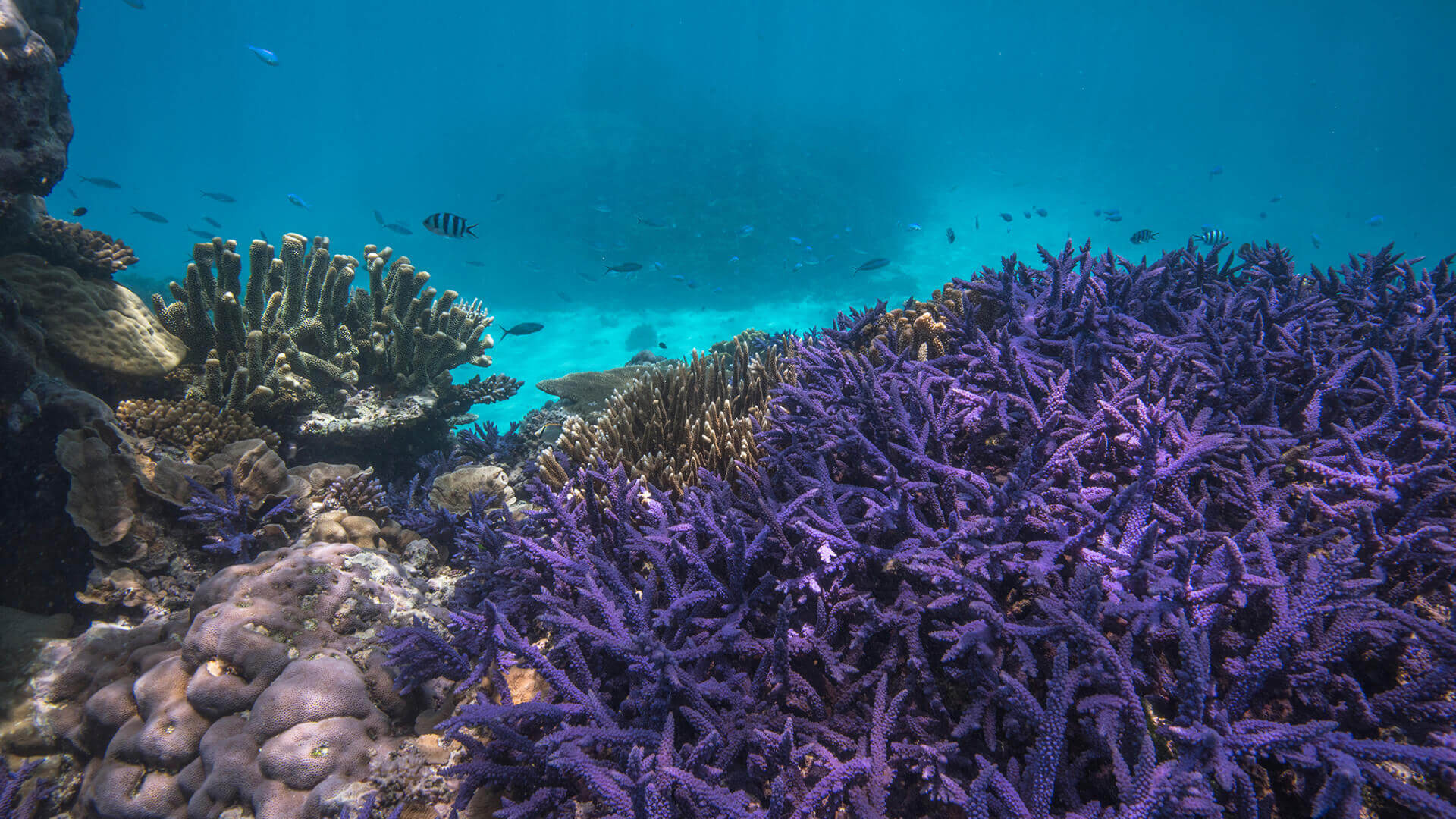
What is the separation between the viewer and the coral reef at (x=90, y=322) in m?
4.21

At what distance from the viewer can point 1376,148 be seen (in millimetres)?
65500

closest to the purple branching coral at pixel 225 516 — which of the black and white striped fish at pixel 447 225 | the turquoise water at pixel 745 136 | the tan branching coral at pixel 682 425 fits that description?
the tan branching coral at pixel 682 425

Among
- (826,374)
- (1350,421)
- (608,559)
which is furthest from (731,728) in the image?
(1350,421)

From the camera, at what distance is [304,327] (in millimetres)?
5367

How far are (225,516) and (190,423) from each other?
1.36 m

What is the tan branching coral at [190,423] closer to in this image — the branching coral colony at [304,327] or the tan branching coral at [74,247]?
the branching coral colony at [304,327]

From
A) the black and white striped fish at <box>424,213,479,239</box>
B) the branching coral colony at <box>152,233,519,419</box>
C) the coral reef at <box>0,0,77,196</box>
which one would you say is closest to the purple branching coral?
the branching coral colony at <box>152,233,519,419</box>

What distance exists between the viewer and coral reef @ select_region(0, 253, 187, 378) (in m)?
4.21

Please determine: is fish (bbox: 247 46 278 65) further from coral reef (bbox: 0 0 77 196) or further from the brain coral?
the brain coral

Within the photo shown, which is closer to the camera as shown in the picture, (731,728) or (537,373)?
(731,728)

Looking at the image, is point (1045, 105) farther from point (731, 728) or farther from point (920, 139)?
point (731, 728)

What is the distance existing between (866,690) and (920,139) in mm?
59869

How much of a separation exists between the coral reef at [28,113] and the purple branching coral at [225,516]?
134 inches

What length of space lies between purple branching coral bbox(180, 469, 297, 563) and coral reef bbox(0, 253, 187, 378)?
176 cm
